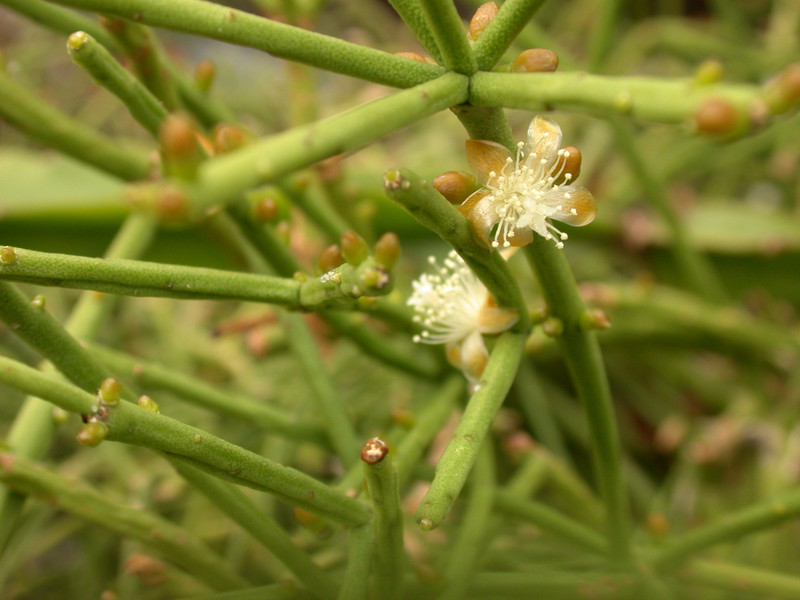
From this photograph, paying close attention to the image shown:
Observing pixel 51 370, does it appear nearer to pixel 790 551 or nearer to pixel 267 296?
pixel 267 296

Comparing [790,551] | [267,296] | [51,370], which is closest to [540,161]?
[267,296]

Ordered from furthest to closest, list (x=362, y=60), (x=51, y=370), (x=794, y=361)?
1. (x=794, y=361)
2. (x=51, y=370)
3. (x=362, y=60)

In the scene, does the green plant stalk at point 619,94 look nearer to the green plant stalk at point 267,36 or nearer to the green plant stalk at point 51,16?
the green plant stalk at point 267,36

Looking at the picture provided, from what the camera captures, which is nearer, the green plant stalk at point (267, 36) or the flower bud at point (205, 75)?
the green plant stalk at point (267, 36)

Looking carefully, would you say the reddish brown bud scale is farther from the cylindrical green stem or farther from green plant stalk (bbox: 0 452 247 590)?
green plant stalk (bbox: 0 452 247 590)

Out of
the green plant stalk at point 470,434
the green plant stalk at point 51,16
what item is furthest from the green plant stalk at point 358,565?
the green plant stalk at point 51,16

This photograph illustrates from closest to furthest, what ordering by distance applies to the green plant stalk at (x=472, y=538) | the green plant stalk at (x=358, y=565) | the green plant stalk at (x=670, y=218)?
the green plant stalk at (x=358, y=565)
the green plant stalk at (x=472, y=538)
the green plant stalk at (x=670, y=218)

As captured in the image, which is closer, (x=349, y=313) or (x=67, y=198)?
(x=349, y=313)

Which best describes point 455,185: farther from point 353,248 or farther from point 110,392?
point 110,392

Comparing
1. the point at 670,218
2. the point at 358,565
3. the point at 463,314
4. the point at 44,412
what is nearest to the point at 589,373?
the point at 463,314
